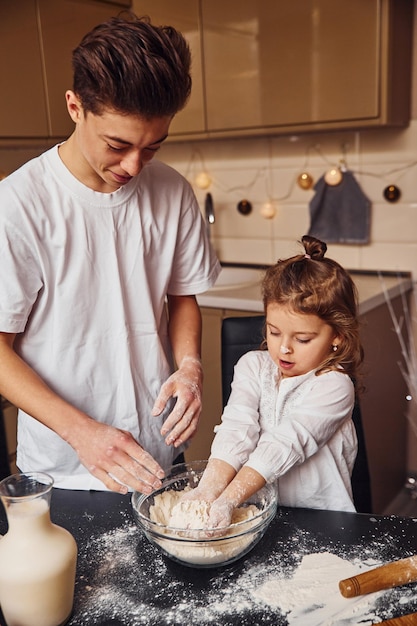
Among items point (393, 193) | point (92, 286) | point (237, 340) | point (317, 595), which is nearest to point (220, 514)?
point (317, 595)

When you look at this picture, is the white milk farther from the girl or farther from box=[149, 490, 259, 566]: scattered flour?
the girl

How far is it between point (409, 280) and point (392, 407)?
496 mm

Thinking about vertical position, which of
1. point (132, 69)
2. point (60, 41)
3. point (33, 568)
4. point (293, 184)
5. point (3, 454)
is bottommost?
point (3, 454)

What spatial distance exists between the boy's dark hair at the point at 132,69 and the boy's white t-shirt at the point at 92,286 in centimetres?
24

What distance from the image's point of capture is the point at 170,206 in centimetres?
142

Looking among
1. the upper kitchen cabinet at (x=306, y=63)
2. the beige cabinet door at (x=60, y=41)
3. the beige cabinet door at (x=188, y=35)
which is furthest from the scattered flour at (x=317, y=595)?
the beige cabinet door at (x=60, y=41)

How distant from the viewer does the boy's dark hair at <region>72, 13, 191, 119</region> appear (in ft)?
3.35

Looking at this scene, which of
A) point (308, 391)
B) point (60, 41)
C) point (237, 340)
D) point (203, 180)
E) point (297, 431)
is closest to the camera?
point (297, 431)

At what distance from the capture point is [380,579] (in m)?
0.87

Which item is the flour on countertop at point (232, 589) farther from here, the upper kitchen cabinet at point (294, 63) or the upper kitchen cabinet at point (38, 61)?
the upper kitchen cabinet at point (38, 61)

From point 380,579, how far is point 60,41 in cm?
243

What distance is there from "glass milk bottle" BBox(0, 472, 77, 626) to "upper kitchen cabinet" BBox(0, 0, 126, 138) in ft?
6.61

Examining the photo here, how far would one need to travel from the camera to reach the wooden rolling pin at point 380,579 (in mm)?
865

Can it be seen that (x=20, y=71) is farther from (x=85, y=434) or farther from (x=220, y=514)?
(x=220, y=514)
